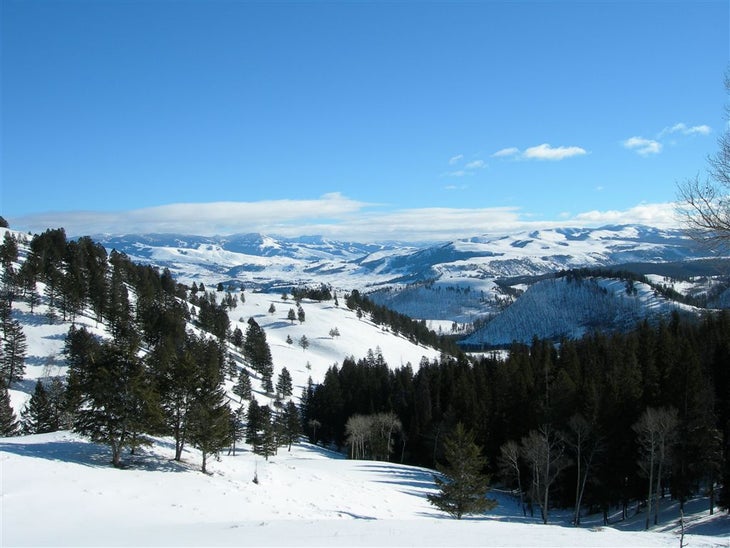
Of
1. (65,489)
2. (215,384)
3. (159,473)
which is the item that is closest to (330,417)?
(215,384)

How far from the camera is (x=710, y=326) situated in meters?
62.9

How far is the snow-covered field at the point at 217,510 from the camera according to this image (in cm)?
1656

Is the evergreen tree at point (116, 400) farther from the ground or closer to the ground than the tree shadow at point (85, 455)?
farther from the ground

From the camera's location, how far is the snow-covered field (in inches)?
652

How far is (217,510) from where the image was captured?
23359 millimetres

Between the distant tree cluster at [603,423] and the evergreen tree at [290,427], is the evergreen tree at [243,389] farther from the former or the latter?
the distant tree cluster at [603,423]

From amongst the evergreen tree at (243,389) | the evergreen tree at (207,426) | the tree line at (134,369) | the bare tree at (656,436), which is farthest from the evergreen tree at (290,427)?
the bare tree at (656,436)

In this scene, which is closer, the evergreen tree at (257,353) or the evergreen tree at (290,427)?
the evergreen tree at (290,427)

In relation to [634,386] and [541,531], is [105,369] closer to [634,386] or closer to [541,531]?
[541,531]

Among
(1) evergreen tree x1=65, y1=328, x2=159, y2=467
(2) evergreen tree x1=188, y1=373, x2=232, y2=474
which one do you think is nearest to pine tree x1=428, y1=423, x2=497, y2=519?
(2) evergreen tree x1=188, y1=373, x2=232, y2=474

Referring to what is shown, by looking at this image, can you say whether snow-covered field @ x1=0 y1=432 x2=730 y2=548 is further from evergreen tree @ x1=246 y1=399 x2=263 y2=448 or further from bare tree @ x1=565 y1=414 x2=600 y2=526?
evergreen tree @ x1=246 y1=399 x2=263 y2=448

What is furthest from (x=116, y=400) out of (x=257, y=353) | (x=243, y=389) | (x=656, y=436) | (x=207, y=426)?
(x=257, y=353)

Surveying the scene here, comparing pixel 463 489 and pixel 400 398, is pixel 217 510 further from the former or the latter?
pixel 400 398

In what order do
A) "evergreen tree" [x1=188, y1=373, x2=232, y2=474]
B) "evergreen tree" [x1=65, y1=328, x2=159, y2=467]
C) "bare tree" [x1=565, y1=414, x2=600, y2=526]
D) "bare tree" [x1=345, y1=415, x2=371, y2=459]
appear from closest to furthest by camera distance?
"evergreen tree" [x1=65, y1=328, x2=159, y2=467], "evergreen tree" [x1=188, y1=373, x2=232, y2=474], "bare tree" [x1=565, y1=414, x2=600, y2=526], "bare tree" [x1=345, y1=415, x2=371, y2=459]
